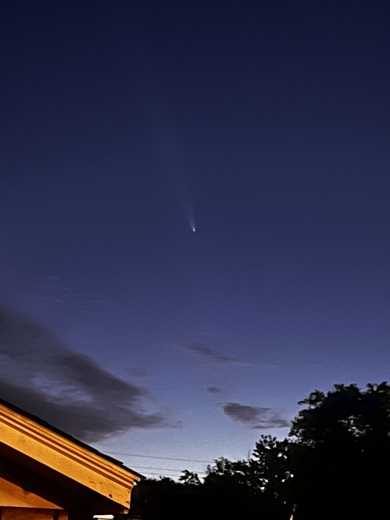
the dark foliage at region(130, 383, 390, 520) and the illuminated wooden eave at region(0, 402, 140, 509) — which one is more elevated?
the dark foliage at region(130, 383, 390, 520)

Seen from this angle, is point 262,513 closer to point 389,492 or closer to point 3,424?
point 389,492

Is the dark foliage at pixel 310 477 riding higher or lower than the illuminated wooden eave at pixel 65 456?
higher

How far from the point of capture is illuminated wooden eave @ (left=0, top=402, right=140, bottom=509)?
4.20 meters

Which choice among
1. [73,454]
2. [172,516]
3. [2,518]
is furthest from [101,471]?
[172,516]

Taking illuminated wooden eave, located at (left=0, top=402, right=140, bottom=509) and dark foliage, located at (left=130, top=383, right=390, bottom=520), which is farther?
dark foliage, located at (left=130, top=383, right=390, bottom=520)

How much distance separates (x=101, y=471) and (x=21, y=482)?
0.69m

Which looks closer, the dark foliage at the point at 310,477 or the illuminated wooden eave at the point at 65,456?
the illuminated wooden eave at the point at 65,456

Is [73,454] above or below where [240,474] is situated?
below

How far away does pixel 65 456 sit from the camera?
435 cm

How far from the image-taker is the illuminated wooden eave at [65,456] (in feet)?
13.8

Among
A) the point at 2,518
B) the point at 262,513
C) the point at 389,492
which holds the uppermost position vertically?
the point at 389,492

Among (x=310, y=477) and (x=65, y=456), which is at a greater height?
(x=310, y=477)

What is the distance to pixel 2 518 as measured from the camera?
418cm

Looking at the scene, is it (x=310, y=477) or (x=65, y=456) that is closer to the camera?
(x=65, y=456)
